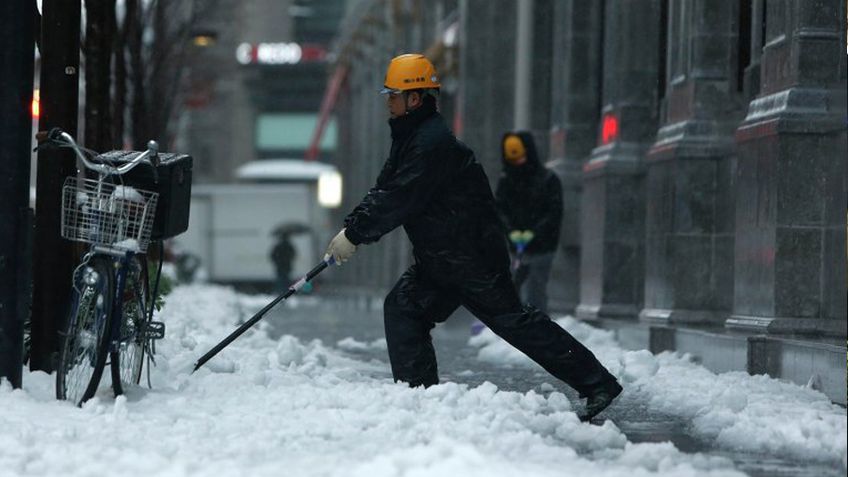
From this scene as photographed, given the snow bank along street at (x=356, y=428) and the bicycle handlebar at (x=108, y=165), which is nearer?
the snow bank along street at (x=356, y=428)

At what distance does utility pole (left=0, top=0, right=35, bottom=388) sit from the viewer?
9.30m

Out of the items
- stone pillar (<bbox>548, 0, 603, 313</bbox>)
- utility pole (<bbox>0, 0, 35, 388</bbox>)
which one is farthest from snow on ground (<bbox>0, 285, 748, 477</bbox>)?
stone pillar (<bbox>548, 0, 603, 313</bbox>)

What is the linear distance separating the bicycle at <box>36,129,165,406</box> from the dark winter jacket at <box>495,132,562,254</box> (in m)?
8.21

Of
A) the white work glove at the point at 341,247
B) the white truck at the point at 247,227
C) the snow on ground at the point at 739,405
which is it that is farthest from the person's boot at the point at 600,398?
the white truck at the point at 247,227

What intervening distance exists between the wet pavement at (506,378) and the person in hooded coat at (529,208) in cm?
93

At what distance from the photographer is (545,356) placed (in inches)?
371

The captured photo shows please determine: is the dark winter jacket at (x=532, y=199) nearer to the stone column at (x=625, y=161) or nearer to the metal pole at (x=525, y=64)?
the stone column at (x=625, y=161)

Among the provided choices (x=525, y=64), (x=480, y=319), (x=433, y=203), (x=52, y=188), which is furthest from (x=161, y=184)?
(x=525, y=64)

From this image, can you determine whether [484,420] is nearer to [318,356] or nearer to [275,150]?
[318,356]

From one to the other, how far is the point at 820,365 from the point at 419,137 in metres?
2.86

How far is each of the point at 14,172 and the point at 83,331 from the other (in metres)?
0.94

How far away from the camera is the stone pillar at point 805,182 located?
12.2 m

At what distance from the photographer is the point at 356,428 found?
8008mm

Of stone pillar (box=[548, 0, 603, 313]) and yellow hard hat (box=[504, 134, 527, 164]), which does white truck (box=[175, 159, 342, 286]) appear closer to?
stone pillar (box=[548, 0, 603, 313])
